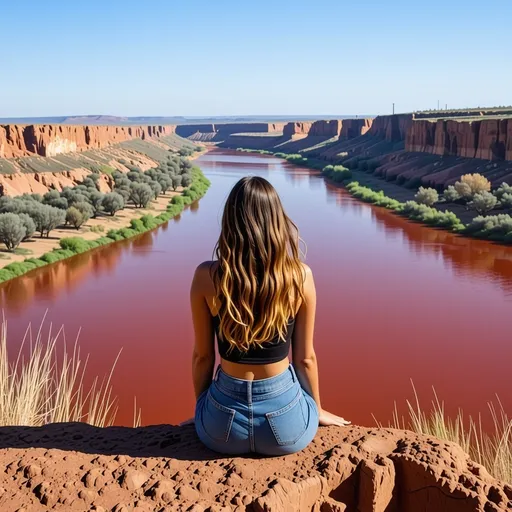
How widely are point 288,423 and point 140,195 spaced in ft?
128

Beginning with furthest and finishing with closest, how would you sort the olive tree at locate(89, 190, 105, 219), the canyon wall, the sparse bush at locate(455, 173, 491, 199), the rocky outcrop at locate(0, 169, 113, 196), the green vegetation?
the green vegetation
the canyon wall
the sparse bush at locate(455, 173, 491, 199)
the rocky outcrop at locate(0, 169, 113, 196)
the olive tree at locate(89, 190, 105, 219)

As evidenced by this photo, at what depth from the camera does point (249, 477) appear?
2.85m

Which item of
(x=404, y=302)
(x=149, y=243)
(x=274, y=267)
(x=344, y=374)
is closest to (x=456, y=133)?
(x=149, y=243)

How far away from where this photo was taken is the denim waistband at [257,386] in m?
3.09

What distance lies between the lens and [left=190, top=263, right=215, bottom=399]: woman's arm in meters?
3.15

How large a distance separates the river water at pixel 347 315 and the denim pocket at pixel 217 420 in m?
7.71

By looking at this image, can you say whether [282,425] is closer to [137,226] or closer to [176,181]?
[137,226]

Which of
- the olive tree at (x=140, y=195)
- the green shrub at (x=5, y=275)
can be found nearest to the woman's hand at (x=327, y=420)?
the green shrub at (x=5, y=275)

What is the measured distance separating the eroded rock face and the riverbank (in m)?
19.4

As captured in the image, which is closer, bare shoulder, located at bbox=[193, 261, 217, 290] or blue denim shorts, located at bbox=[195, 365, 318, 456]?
blue denim shorts, located at bbox=[195, 365, 318, 456]

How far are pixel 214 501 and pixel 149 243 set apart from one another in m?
27.1

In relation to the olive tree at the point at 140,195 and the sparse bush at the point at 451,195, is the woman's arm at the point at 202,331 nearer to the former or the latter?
the sparse bush at the point at 451,195

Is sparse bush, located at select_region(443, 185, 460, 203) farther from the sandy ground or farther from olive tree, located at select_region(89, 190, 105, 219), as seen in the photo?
olive tree, located at select_region(89, 190, 105, 219)

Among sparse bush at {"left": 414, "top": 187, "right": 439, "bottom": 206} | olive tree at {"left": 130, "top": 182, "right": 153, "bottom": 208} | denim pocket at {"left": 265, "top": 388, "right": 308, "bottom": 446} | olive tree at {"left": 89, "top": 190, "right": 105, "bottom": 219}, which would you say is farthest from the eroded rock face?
olive tree at {"left": 130, "top": 182, "right": 153, "bottom": 208}
